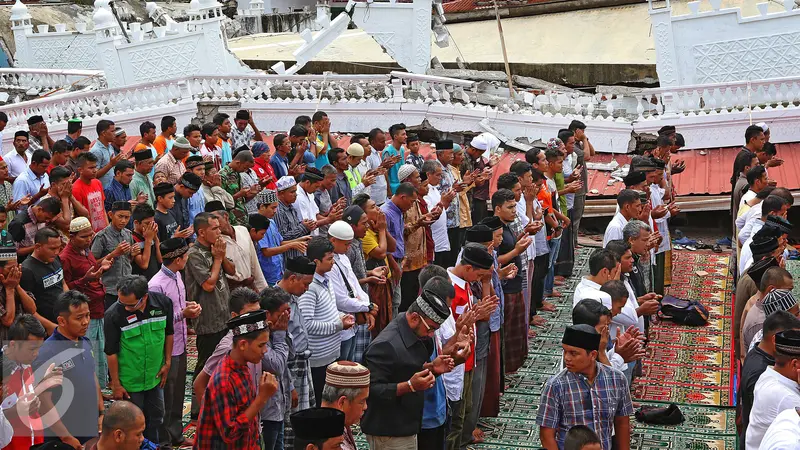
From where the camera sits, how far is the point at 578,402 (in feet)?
17.5

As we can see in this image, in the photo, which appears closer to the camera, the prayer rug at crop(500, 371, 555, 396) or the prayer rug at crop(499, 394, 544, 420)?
the prayer rug at crop(499, 394, 544, 420)

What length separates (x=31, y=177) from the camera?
987 centimetres

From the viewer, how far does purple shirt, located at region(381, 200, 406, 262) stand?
878 cm

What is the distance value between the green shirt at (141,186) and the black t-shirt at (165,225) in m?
1.09

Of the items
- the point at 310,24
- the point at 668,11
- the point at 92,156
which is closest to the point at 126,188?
the point at 92,156

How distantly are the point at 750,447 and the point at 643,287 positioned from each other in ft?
10.4

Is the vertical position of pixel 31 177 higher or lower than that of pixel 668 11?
lower

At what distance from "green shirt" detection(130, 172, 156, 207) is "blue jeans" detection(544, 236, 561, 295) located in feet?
12.7

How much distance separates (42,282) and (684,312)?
5.99 meters

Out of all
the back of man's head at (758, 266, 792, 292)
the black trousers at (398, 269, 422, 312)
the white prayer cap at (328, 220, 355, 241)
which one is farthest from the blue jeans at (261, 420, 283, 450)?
the black trousers at (398, 269, 422, 312)

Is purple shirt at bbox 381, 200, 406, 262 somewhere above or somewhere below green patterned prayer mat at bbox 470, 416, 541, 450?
above

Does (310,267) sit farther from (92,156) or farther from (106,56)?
(106,56)

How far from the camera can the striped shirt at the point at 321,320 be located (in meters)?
6.75

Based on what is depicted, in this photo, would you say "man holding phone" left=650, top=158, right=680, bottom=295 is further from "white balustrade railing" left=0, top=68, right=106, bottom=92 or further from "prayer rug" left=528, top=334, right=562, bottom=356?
"white balustrade railing" left=0, top=68, right=106, bottom=92
